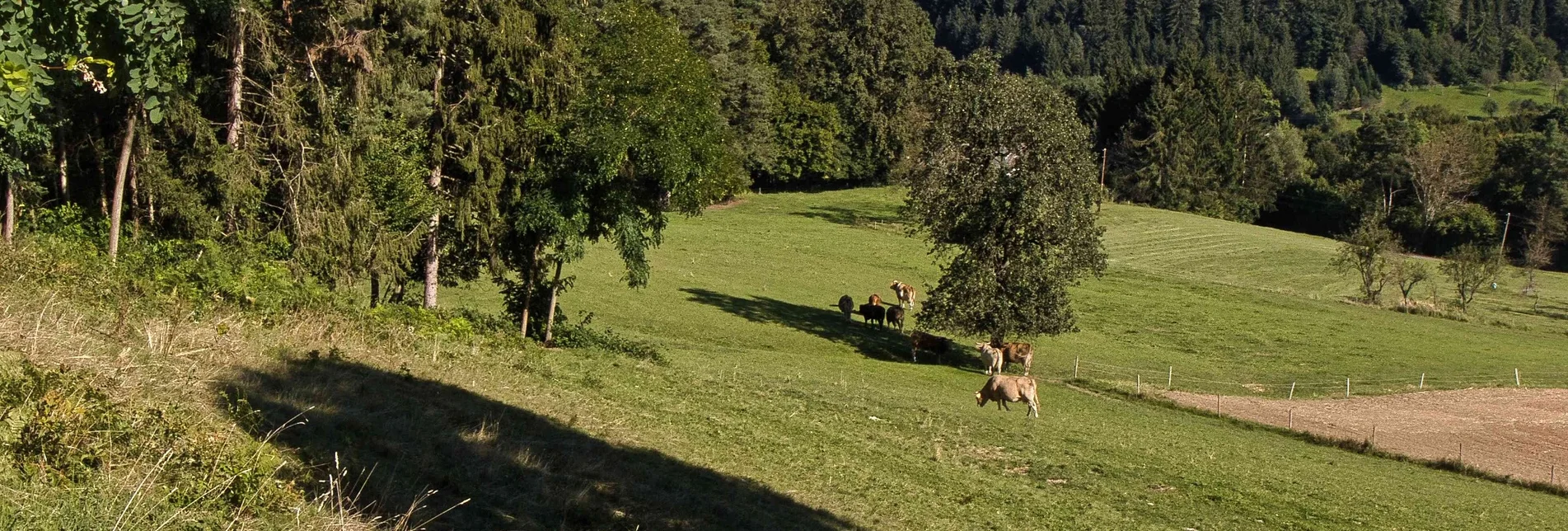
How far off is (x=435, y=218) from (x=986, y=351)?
54.0ft

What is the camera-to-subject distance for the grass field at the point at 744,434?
371 inches

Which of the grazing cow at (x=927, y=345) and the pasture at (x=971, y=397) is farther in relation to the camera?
the grazing cow at (x=927, y=345)

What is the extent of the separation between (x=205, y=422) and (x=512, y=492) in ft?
7.72

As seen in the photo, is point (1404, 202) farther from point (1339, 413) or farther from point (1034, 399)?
point (1034, 399)

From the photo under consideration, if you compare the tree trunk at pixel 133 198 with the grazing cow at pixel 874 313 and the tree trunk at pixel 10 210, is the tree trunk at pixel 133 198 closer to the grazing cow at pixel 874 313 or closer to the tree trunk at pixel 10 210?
the tree trunk at pixel 10 210

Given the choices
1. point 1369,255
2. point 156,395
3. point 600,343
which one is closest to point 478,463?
point 156,395

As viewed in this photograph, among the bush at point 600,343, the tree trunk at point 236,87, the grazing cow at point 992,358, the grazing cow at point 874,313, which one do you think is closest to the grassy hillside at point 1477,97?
the grazing cow at point 874,313

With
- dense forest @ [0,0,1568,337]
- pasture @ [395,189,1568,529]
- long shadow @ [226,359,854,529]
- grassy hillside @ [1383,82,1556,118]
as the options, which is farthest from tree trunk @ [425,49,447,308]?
grassy hillside @ [1383,82,1556,118]

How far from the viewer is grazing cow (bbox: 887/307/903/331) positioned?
42938 millimetres

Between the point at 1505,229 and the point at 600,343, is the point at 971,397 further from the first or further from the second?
the point at 1505,229

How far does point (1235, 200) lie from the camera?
105 meters

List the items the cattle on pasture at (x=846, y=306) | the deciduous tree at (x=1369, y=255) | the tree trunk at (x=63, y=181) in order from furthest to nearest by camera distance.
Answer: the deciduous tree at (x=1369, y=255) < the cattle on pasture at (x=846, y=306) < the tree trunk at (x=63, y=181)

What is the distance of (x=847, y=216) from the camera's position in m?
77.6

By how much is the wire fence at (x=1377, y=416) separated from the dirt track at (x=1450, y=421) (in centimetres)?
3
